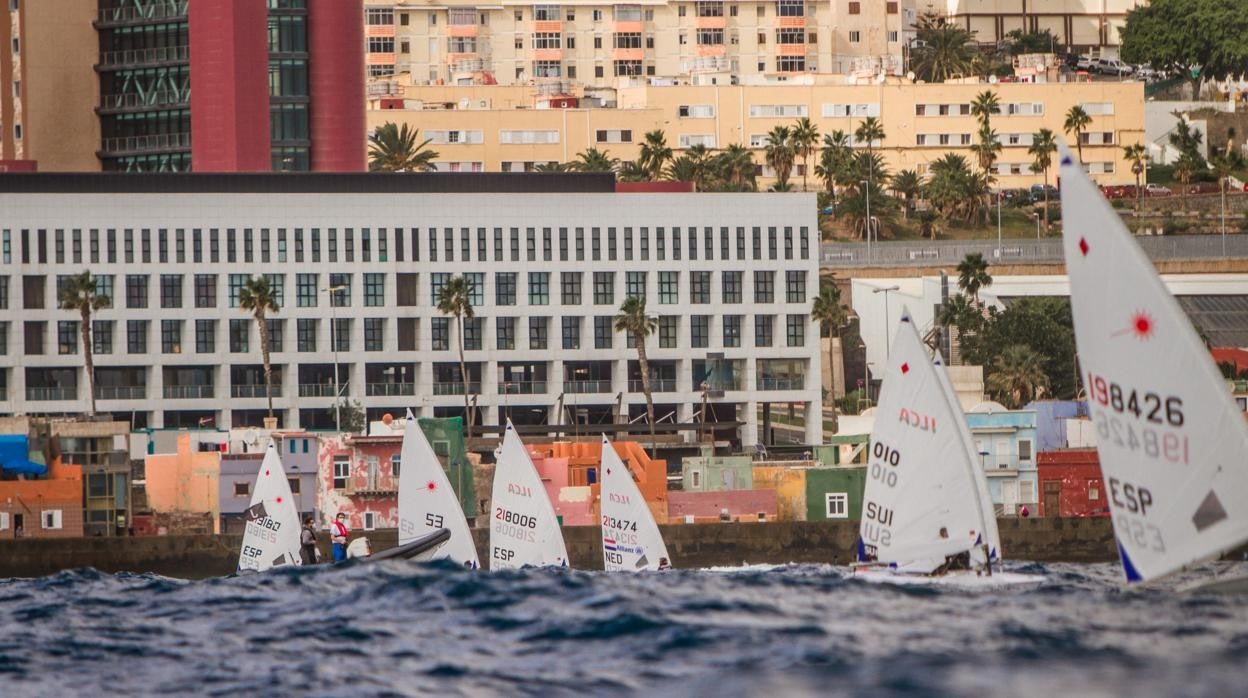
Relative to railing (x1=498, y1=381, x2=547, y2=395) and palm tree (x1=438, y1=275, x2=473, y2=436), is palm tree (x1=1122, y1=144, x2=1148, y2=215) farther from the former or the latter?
palm tree (x1=438, y1=275, x2=473, y2=436)

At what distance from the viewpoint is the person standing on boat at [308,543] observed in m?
68.6

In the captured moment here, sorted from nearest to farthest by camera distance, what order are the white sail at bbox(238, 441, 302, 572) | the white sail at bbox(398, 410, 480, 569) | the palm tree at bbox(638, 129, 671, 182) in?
the white sail at bbox(398, 410, 480, 569), the white sail at bbox(238, 441, 302, 572), the palm tree at bbox(638, 129, 671, 182)

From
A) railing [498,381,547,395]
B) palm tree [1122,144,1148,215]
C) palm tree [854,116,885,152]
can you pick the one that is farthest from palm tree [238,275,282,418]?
palm tree [1122,144,1148,215]

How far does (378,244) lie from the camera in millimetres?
148625

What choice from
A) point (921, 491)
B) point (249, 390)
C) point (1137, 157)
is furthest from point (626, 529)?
point (1137, 157)

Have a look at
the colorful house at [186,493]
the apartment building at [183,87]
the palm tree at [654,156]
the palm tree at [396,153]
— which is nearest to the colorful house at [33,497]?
the colorful house at [186,493]

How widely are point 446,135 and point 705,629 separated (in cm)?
16104

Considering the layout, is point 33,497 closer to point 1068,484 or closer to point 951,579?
point 1068,484

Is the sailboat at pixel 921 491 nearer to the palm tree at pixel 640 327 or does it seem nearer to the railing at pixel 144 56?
the palm tree at pixel 640 327

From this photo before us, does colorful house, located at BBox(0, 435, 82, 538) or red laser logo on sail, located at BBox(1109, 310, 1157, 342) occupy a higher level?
red laser logo on sail, located at BBox(1109, 310, 1157, 342)

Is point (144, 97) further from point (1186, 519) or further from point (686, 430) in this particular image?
point (1186, 519)

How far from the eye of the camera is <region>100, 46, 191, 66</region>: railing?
16188cm

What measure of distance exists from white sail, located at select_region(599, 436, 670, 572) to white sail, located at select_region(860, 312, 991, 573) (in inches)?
855

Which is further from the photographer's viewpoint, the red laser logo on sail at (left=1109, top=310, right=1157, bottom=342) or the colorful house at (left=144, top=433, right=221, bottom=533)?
the colorful house at (left=144, top=433, right=221, bottom=533)
